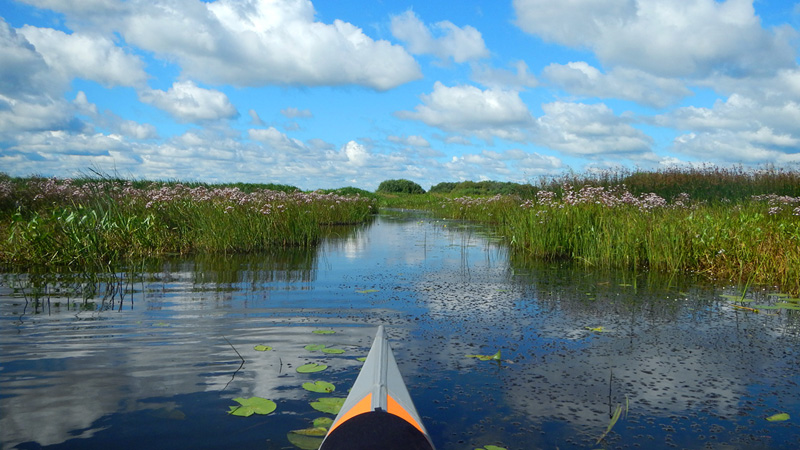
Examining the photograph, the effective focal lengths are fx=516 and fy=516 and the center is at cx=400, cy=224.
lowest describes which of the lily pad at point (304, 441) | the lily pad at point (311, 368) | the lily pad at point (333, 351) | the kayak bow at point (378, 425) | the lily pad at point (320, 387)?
the lily pad at point (304, 441)

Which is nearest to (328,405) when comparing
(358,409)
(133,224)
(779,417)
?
(358,409)

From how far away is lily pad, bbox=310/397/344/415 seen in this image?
2.94 metres

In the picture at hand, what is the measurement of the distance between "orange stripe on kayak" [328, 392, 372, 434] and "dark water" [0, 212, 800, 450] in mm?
669

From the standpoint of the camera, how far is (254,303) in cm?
573

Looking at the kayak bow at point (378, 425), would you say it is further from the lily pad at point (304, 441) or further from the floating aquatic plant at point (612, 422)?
the floating aquatic plant at point (612, 422)

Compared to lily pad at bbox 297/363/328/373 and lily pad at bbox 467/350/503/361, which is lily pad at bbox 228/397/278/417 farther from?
lily pad at bbox 467/350/503/361

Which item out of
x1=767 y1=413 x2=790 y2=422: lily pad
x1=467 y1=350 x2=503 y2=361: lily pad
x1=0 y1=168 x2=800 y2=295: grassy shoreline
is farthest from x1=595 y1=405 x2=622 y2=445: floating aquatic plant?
x1=0 y1=168 x2=800 y2=295: grassy shoreline

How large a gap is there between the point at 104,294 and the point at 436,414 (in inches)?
192

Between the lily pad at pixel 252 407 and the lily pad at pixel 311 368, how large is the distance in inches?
19.7

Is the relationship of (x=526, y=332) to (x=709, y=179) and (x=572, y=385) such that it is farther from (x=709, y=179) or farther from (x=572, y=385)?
(x=709, y=179)

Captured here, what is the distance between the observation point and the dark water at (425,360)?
9.16ft

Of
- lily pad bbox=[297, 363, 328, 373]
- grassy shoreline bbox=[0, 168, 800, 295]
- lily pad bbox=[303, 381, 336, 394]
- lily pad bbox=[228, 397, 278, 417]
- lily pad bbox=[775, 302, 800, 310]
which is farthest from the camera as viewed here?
grassy shoreline bbox=[0, 168, 800, 295]

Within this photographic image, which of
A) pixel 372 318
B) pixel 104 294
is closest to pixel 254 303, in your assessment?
pixel 372 318

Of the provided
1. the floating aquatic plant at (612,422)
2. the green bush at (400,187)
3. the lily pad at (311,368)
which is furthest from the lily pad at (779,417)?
the green bush at (400,187)
